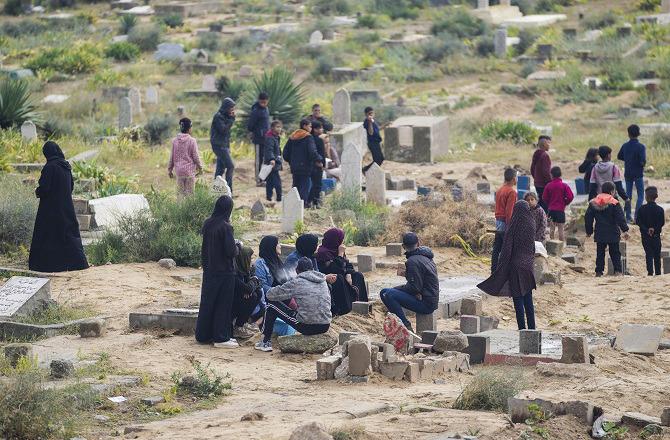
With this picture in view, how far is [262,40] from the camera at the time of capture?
4900 cm

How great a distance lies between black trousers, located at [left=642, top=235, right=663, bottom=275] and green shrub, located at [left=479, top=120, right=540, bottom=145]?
11518mm

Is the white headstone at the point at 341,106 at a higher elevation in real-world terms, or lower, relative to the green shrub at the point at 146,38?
lower

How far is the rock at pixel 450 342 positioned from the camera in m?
13.6

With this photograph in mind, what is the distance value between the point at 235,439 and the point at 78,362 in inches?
123

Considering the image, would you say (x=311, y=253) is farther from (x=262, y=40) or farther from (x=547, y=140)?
(x=262, y=40)

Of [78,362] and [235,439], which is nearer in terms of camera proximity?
[235,439]

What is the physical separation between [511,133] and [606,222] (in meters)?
12.2

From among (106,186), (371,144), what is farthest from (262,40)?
(106,186)

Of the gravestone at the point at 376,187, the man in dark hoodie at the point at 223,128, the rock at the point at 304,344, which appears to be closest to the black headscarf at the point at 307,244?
the rock at the point at 304,344

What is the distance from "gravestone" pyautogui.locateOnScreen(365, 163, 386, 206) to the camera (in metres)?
22.3

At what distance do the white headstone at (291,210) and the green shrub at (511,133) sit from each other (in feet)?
35.7

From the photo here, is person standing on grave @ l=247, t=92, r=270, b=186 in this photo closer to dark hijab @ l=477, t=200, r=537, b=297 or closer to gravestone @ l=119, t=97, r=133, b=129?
gravestone @ l=119, t=97, r=133, b=129

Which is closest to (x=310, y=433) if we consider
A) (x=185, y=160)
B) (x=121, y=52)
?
(x=185, y=160)

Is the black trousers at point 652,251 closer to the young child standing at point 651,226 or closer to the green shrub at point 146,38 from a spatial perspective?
the young child standing at point 651,226
